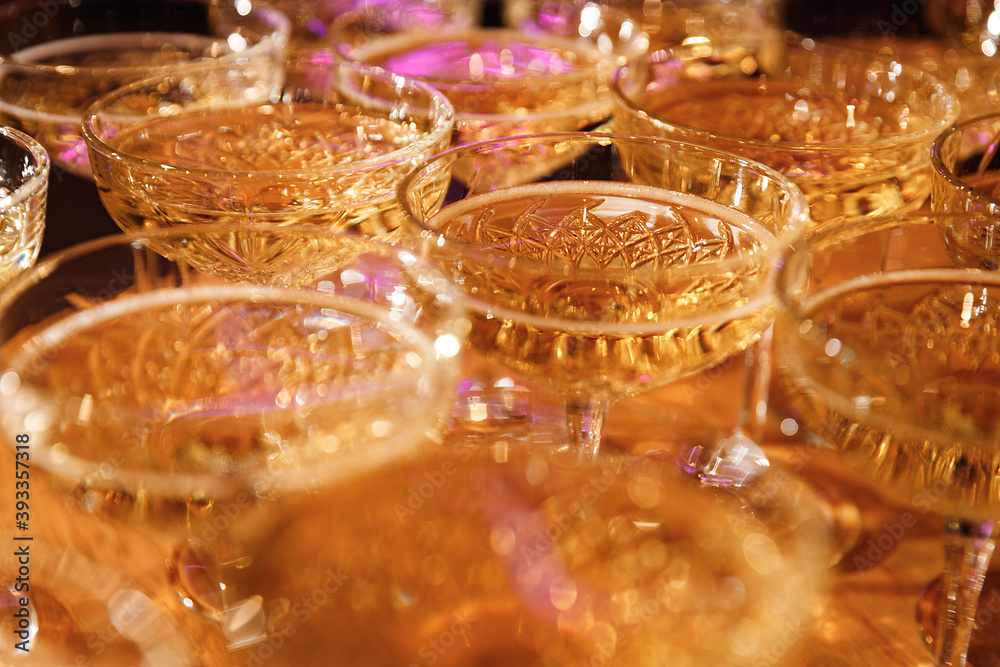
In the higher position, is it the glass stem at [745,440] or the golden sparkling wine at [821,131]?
the golden sparkling wine at [821,131]

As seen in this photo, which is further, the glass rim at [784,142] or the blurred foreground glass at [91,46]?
the blurred foreground glass at [91,46]

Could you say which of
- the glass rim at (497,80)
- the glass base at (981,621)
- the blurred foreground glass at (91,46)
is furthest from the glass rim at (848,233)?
the blurred foreground glass at (91,46)

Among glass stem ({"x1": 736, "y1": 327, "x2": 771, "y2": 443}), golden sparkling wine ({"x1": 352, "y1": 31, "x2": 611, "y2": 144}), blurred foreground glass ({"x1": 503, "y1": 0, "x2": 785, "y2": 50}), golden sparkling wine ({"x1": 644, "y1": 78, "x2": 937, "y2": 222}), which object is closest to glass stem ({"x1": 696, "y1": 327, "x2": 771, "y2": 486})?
glass stem ({"x1": 736, "y1": 327, "x2": 771, "y2": 443})

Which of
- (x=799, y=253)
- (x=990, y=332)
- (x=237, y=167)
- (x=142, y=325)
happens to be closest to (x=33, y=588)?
(x=142, y=325)

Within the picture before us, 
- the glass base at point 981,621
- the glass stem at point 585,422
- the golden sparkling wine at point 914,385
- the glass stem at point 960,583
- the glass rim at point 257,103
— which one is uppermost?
the glass rim at point 257,103

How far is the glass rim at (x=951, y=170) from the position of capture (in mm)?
563

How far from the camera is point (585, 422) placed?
66 centimetres

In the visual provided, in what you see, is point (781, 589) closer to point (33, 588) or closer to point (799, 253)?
point (799, 253)

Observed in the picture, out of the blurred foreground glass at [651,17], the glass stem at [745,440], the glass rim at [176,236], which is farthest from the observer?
the blurred foreground glass at [651,17]

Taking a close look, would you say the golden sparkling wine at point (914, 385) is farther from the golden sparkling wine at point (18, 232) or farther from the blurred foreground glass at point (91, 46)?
the blurred foreground glass at point (91, 46)

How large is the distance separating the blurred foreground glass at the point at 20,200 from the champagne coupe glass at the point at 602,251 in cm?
23

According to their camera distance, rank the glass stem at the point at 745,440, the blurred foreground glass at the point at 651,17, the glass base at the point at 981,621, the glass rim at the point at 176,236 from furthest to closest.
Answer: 1. the blurred foreground glass at the point at 651,17
2. the glass stem at the point at 745,440
3. the glass base at the point at 981,621
4. the glass rim at the point at 176,236

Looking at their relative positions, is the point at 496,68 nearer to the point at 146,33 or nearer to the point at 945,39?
the point at 146,33

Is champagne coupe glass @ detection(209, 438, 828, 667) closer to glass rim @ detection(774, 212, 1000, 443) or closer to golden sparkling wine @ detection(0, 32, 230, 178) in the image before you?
glass rim @ detection(774, 212, 1000, 443)
